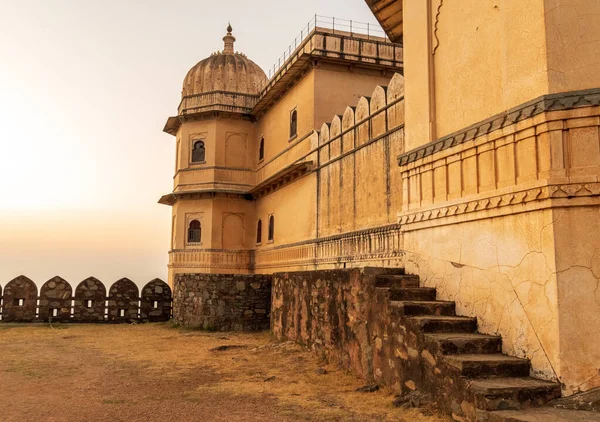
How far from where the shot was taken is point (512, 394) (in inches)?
173

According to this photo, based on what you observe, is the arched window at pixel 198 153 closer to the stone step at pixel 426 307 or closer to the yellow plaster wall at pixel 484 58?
the yellow plaster wall at pixel 484 58

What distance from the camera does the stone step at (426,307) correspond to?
5.98 m

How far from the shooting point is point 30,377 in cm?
767

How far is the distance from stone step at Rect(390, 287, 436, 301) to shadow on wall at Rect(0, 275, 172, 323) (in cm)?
1193

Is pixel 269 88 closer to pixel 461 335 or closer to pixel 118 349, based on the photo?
pixel 118 349

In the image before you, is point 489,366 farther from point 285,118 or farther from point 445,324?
point 285,118

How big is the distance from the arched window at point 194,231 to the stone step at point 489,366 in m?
16.2

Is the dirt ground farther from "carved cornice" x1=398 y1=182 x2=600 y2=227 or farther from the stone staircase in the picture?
"carved cornice" x1=398 y1=182 x2=600 y2=227

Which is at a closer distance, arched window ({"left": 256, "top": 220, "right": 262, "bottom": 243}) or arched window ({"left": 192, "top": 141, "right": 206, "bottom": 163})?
arched window ({"left": 256, "top": 220, "right": 262, "bottom": 243})

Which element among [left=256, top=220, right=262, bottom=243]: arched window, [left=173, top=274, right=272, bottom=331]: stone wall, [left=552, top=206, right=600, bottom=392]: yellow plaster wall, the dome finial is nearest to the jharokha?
[left=552, top=206, right=600, bottom=392]: yellow plaster wall

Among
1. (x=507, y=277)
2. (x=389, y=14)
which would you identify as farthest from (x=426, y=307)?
(x=389, y=14)

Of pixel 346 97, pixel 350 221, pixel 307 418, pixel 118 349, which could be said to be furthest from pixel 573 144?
pixel 346 97

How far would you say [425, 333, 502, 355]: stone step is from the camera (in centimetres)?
510

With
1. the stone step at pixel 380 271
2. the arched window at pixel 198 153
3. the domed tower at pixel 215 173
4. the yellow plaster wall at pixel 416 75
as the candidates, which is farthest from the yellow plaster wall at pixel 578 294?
the arched window at pixel 198 153
